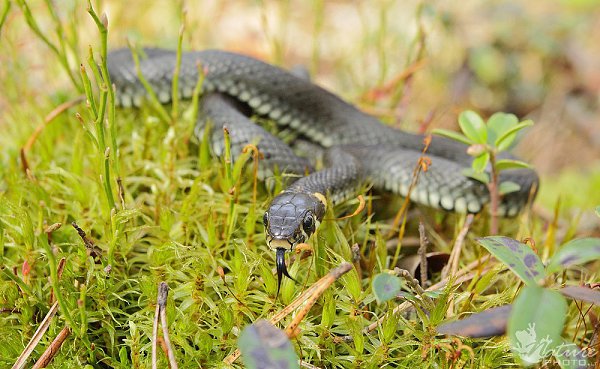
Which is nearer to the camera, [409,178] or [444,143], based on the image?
[409,178]

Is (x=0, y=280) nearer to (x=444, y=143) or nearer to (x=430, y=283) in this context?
(x=430, y=283)

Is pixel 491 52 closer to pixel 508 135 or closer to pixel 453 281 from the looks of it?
pixel 508 135

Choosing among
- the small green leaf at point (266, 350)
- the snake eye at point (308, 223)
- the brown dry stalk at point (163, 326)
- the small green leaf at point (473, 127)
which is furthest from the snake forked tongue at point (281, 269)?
the small green leaf at point (473, 127)

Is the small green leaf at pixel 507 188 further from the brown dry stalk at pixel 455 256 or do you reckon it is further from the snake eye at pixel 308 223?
the snake eye at pixel 308 223

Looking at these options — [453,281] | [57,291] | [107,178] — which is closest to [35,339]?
[57,291]

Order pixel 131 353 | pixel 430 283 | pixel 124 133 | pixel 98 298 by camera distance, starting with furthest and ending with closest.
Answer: pixel 124 133
pixel 430 283
pixel 98 298
pixel 131 353

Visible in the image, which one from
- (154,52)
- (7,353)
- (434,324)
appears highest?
(154,52)

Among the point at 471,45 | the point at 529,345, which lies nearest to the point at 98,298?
the point at 529,345
